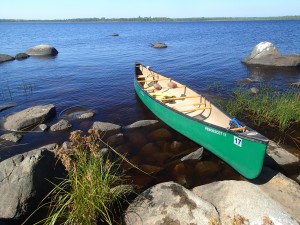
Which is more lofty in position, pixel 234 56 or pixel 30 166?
pixel 30 166

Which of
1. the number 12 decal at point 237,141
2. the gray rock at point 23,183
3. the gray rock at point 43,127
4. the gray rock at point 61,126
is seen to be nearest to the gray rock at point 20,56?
the gray rock at point 43,127

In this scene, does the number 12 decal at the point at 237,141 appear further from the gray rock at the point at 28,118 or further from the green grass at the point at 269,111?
the gray rock at the point at 28,118

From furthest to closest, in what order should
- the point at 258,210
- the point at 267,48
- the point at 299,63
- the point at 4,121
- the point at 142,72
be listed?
the point at 267,48
the point at 299,63
the point at 142,72
the point at 4,121
the point at 258,210

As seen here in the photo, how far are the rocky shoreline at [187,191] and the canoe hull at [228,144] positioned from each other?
486 millimetres

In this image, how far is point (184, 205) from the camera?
646cm

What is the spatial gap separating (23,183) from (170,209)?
422 centimetres

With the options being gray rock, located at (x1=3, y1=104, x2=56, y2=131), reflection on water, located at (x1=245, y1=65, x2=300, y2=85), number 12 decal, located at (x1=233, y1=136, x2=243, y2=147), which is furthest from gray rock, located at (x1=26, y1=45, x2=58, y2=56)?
number 12 decal, located at (x1=233, y1=136, x2=243, y2=147)

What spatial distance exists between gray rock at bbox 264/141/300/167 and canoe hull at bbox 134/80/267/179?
147 centimetres

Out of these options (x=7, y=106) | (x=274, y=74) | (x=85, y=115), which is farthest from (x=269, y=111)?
(x=7, y=106)

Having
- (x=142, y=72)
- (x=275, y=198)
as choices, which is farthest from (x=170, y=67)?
(x=275, y=198)

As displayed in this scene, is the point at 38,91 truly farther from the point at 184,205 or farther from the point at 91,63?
the point at 184,205

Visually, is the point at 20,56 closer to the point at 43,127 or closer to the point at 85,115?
the point at 85,115

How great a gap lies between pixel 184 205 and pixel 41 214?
4.21 m

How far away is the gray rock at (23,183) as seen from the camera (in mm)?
6605
